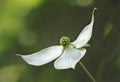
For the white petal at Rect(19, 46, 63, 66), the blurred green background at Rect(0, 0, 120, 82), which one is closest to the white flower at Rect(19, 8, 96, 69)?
the white petal at Rect(19, 46, 63, 66)

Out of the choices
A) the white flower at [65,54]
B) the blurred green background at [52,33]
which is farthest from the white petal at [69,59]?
the blurred green background at [52,33]

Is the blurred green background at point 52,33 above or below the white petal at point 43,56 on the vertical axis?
below

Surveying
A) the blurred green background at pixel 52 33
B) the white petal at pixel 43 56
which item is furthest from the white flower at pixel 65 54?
the blurred green background at pixel 52 33

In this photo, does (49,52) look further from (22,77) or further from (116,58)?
(22,77)

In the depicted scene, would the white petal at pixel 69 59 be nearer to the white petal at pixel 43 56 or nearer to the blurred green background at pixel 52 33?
the white petal at pixel 43 56

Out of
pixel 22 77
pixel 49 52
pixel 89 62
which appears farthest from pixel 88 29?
pixel 22 77

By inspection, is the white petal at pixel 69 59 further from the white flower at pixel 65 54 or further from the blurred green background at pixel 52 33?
the blurred green background at pixel 52 33

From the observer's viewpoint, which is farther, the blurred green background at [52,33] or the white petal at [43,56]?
the blurred green background at [52,33]
